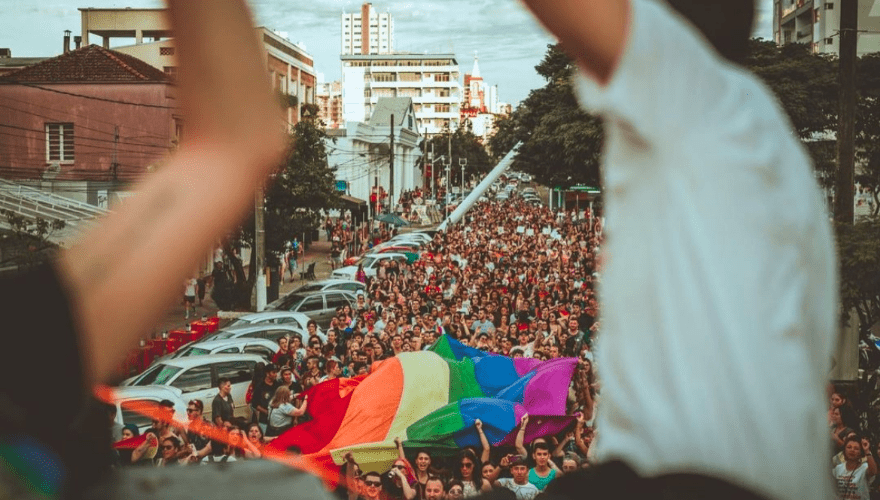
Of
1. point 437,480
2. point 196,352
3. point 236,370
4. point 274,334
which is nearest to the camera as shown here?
point 437,480

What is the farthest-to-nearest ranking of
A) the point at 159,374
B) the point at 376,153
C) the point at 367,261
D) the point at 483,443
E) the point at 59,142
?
the point at 376,153
the point at 367,261
the point at 59,142
the point at 159,374
the point at 483,443

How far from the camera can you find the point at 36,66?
25.0 metres

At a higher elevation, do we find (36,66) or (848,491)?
(36,66)

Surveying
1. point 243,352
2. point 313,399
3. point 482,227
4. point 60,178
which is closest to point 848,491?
point 313,399

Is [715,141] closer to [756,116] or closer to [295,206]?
[756,116]

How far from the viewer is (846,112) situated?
11414 mm

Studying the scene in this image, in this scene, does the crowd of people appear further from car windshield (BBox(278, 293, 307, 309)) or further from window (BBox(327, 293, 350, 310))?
car windshield (BBox(278, 293, 307, 309))

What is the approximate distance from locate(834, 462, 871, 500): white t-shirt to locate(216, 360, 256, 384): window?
27.7 ft

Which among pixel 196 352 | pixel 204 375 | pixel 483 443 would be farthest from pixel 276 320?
pixel 483 443

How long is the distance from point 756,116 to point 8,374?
1.88ft

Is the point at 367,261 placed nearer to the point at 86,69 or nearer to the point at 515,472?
the point at 86,69

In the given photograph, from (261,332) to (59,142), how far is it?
32.1 feet

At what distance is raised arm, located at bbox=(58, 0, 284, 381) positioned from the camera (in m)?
0.67

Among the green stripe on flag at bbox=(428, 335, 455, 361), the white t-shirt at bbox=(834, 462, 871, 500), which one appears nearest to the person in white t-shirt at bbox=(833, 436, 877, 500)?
the white t-shirt at bbox=(834, 462, 871, 500)
